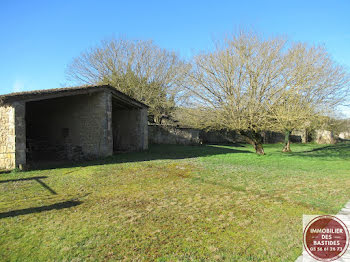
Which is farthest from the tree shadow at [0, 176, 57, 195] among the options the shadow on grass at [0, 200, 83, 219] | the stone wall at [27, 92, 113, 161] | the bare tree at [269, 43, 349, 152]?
the bare tree at [269, 43, 349, 152]

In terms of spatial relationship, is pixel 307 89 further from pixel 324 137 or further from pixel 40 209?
pixel 324 137

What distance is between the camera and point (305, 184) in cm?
712

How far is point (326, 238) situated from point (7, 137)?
10636mm

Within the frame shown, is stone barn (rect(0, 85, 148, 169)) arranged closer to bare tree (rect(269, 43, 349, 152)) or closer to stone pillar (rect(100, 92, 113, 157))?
stone pillar (rect(100, 92, 113, 157))

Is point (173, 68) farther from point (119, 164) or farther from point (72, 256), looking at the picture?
point (72, 256)

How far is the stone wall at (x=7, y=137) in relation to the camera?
9008mm

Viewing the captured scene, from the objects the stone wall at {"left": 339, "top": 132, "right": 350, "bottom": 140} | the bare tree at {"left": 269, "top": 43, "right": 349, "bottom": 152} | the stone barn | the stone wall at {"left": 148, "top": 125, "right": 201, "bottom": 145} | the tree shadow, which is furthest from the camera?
the stone wall at {"left": 339, "top": 132, "right": 350, "bottom": 140}

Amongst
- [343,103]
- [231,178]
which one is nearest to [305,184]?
[231,178]

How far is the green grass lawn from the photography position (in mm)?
3236

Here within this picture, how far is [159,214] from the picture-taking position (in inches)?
180

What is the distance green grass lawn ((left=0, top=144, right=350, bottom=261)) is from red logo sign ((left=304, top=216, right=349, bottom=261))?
0.16 m

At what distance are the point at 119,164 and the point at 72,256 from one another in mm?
7367

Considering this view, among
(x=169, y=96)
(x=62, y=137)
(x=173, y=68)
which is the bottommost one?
(x=62, y=137)

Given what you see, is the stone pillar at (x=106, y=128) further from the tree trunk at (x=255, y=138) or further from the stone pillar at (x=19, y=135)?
the tree trunk at (x=255, y=138)
